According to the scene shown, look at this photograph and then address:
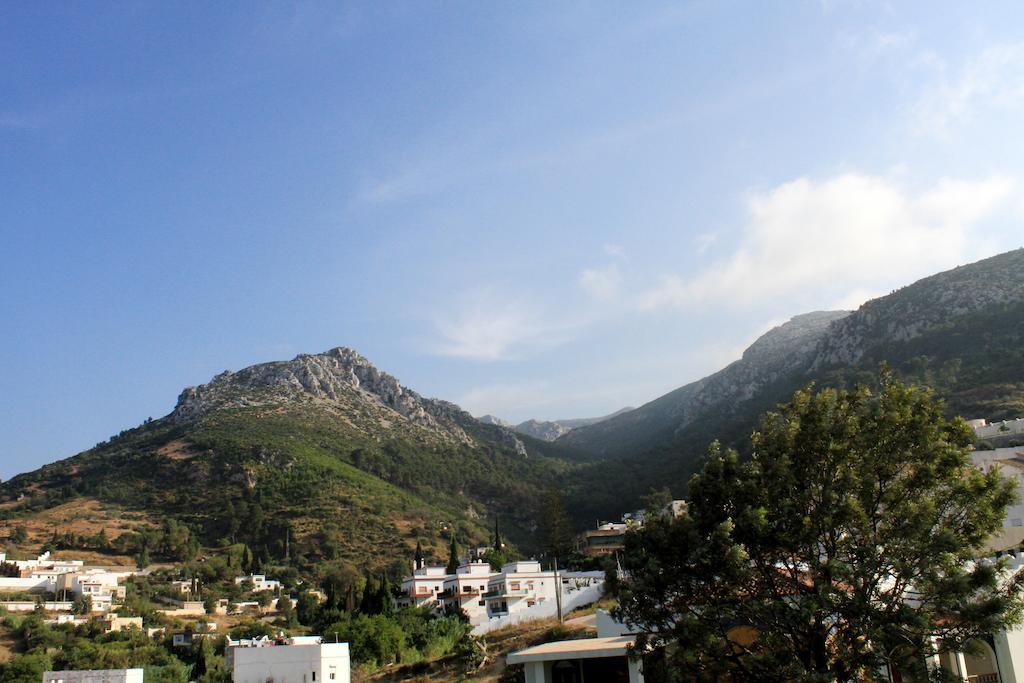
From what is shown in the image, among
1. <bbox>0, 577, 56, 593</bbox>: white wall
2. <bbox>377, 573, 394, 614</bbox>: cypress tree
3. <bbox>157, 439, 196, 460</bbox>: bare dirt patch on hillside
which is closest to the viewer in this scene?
<bbox>377, 573, 394, 614</bbox>: cypress tree

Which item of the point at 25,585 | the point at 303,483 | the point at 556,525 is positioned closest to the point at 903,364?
the point at 556,525

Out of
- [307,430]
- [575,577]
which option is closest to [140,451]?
[307,430]

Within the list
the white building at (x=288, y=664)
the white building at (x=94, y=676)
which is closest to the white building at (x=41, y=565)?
the white building at (x=94, y=676)

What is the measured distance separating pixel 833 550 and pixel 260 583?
228 feet

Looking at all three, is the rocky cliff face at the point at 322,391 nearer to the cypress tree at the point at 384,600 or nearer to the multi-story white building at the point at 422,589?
the multi-story white building at the point at 422,589

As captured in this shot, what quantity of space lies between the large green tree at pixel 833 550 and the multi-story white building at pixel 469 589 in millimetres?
43638

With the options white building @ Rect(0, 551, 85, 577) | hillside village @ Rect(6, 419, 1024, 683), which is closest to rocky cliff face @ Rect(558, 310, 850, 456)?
hillside village @ Rect(6, 419, 1024, 683)

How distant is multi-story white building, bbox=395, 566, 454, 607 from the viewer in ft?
211

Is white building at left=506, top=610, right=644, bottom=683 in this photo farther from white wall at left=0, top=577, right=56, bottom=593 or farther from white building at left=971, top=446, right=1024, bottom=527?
white wall at left=0, top=577, right=56, bottom=593

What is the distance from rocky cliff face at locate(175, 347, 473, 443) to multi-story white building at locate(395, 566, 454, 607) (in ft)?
205

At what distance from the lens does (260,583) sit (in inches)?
2945

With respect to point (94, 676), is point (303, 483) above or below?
above

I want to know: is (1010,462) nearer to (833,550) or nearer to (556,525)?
(833,550)

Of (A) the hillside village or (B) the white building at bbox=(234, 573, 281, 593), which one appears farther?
(B) the white building at bbox=(234, 573, 281, 593)
